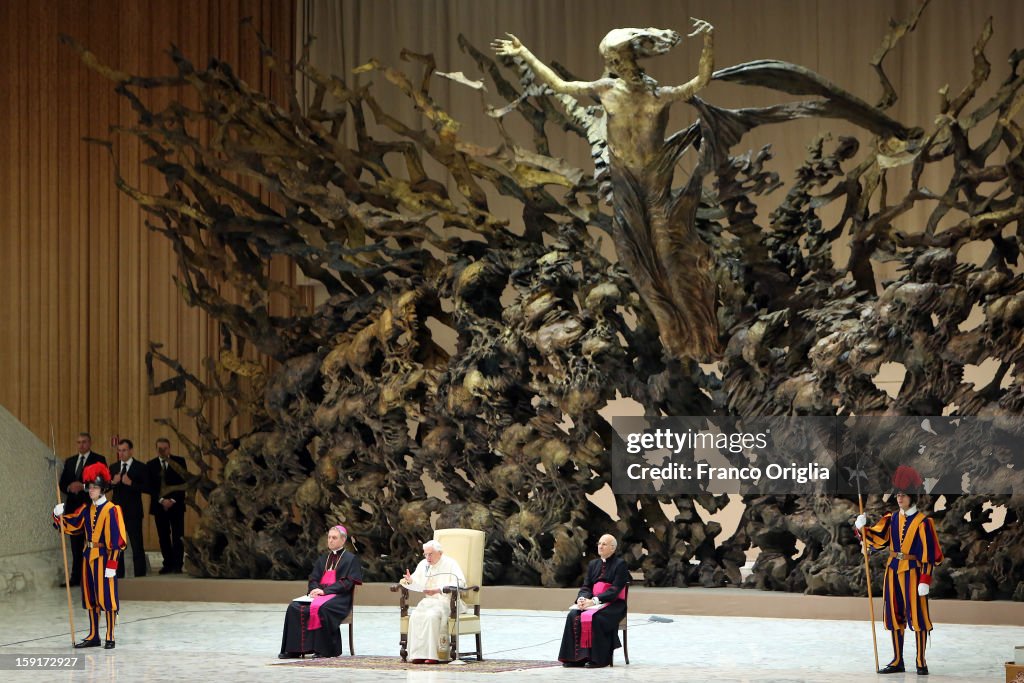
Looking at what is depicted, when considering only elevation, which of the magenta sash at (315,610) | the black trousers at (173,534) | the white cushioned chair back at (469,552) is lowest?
the magenta sash at (315,610)

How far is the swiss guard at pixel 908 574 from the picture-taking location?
8789 millimetres

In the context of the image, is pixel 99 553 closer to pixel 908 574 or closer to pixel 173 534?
pixel 173 534

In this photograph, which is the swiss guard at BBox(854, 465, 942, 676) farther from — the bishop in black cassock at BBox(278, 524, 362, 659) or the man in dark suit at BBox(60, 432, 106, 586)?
the man in dark suit at BBox(60, 432, 106, 586)

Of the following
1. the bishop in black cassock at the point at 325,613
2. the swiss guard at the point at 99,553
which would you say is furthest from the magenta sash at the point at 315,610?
the swiss guard at the point at 99,553

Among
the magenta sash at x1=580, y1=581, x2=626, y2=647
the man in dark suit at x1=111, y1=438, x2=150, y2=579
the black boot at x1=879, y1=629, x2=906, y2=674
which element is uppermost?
the man in dark suit at x1=111, y1=438, x2=150, y2=579

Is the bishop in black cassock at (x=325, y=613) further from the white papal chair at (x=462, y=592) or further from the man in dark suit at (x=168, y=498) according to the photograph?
the man in dark suit at (x=168, y=498)

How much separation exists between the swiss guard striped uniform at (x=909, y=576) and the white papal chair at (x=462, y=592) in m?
2.63

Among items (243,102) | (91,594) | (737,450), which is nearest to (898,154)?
(737,450)

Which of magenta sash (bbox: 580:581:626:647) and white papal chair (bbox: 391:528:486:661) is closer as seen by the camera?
magenta sash (bbox: 580:581:626:647)

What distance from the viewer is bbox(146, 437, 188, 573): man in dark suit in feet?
46.5

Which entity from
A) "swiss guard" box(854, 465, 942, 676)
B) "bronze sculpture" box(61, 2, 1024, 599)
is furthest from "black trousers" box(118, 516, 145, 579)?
"swiss guard" box(854, 465, 942, 676)

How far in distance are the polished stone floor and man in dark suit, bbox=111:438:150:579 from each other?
1.29m

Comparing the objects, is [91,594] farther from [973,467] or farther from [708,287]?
[973,467]

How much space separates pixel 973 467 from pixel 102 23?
1146 cm
